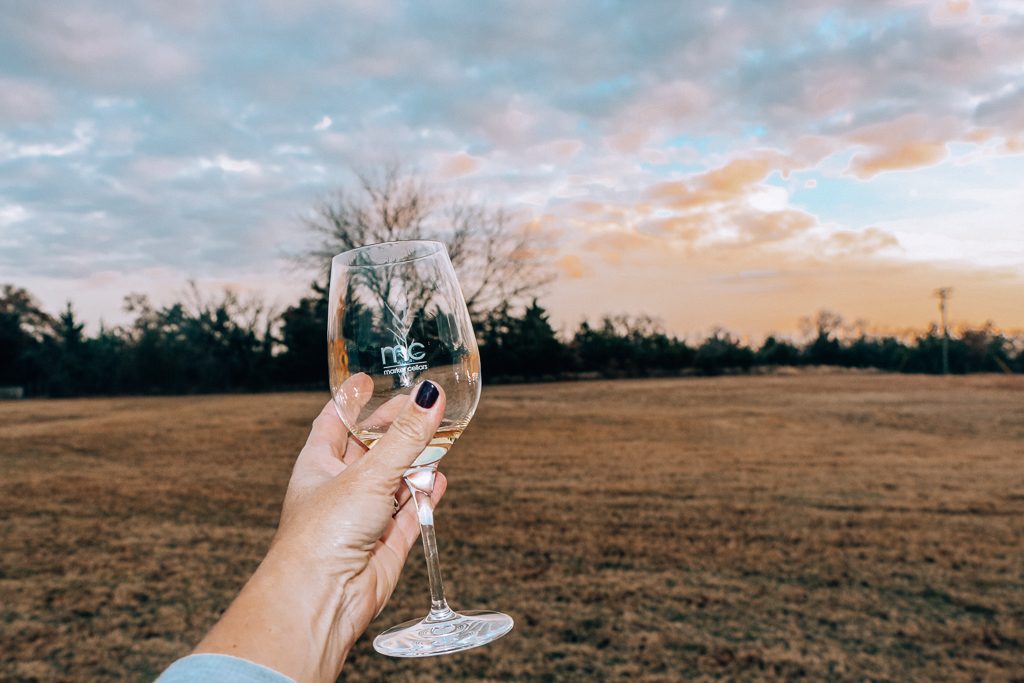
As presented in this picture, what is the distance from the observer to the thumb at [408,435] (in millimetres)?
1222

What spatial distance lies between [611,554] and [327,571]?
5.75 metres

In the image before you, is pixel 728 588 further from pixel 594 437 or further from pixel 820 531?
pixel 594 437

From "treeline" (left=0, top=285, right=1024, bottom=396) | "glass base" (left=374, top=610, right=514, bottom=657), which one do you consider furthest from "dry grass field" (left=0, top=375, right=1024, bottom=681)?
"treeline" (left=0, top=285, right=1024, bottom=396)

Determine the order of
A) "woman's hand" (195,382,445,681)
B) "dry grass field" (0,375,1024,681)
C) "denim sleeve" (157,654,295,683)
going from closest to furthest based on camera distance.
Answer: "denim sleeve" (157,654,295,683)
"woman's hand" (195,382,445,681)
"dry grass field" (0,375,1024,681)

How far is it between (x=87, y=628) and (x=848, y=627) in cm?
509

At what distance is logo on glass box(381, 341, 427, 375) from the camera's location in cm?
128

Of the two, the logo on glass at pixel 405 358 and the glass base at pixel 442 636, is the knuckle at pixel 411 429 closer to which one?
the logo on glass at pixel 405 358

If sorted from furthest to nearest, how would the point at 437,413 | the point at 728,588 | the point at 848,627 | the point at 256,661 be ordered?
the point at 728,588
the point at 848,627
the point at 437,413
the point at 256,661

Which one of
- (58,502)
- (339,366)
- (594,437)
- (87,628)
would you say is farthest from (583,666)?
(594,437)

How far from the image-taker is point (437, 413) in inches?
48.2

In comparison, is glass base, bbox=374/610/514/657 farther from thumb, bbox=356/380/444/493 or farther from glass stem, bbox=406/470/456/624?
thumb, bbox=356/380/444/493

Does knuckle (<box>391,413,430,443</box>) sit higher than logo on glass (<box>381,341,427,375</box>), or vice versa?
logo on glass (<box>381,341,427,375</box>)

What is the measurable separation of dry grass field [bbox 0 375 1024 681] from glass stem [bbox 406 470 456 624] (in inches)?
130

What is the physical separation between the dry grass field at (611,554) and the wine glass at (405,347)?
3.49m
